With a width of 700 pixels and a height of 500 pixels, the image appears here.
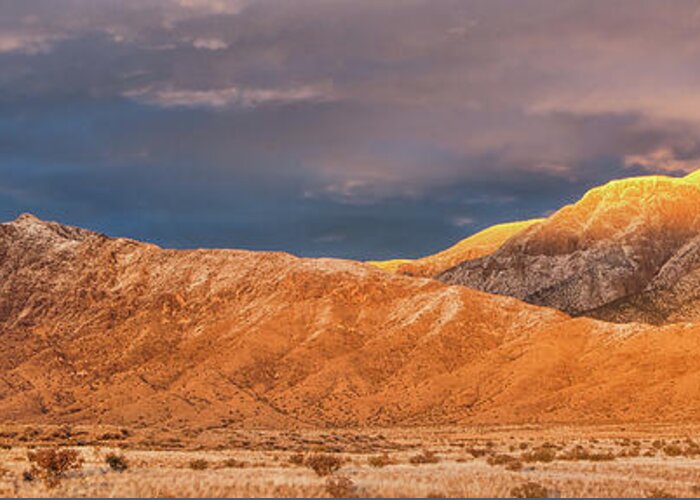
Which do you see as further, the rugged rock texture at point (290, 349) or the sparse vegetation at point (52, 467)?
the rugged rock texture at point (290, 349)

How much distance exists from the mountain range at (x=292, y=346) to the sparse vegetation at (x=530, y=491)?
232ft

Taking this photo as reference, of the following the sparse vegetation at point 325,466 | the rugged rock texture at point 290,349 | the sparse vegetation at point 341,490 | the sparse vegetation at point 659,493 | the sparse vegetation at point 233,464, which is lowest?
the sparse vegetation at point 659,493

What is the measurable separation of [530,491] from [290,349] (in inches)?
3833

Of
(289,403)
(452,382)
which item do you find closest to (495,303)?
(452,382)

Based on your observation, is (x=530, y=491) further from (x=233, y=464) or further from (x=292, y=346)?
(x=292, y=346)

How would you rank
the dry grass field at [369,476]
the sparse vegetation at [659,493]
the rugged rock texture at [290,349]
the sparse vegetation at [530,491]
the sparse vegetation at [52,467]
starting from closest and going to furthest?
the sparse vegetation at [530,491] < the dry grass field at [369,476] < the sparse vegetation at [659,493] < the sparse vegetation at [52,467] < the rugged rock texture at [290,349]

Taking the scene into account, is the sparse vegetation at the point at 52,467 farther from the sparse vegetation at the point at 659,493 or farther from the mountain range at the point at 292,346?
the mountain range at the point at 292,346

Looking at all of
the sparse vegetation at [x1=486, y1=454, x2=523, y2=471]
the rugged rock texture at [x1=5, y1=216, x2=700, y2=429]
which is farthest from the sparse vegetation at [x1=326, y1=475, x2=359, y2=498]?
the rugged rock texture at [x1=5, y1=216, x2=700, y2=429]

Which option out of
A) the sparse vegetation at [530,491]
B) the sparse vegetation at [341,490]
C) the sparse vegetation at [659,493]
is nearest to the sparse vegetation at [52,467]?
the sparse vegetation at [341,490]

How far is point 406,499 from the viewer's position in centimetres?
2127

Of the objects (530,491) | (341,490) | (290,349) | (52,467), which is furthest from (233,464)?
(290,349)

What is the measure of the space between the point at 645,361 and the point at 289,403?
42492mm

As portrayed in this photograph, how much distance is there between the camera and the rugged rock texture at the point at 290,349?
99750 mm

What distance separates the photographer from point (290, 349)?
119250mm
